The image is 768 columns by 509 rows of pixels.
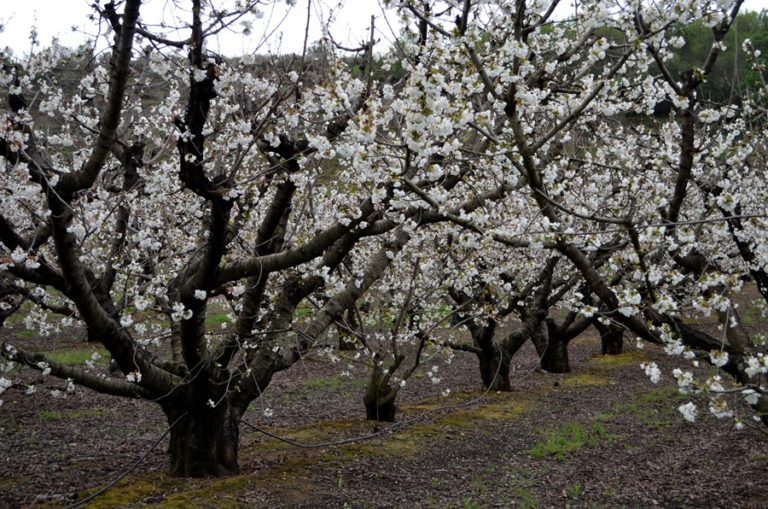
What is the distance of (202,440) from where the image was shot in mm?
7398

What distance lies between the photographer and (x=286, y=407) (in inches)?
510

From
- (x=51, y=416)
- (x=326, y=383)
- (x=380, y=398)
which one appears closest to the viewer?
(x=380, y=398)

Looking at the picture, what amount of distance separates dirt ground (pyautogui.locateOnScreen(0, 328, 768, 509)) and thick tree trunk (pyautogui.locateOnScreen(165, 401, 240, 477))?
0.75 ft

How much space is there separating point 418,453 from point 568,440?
105 inches

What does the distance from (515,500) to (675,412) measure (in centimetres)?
623

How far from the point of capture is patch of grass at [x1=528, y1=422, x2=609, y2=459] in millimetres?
9594

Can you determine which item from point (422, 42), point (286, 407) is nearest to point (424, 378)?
point (286, 407)

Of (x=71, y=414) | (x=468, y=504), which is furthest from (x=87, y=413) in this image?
(x=468, y=504)

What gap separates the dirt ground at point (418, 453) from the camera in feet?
23.9

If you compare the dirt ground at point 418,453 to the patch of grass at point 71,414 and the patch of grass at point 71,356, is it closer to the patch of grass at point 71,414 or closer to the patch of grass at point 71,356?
the patch of grass at point 71,414

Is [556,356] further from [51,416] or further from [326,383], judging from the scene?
[51,416]

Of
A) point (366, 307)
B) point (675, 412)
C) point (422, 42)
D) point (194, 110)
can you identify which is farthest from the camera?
point (366, 307)

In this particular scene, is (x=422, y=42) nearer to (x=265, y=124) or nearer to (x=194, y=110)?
(x=265, y=124)

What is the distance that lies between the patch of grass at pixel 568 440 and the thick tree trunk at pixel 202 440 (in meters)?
4.69
